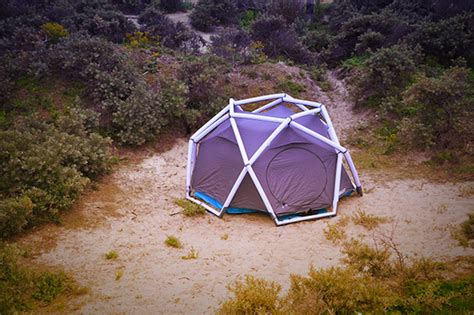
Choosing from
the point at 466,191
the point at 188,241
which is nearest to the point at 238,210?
the point at 188,241

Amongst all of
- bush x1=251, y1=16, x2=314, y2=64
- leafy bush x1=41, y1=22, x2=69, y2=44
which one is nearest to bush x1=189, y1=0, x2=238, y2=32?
bush x1=251, y1=16, x2=314, y2=64

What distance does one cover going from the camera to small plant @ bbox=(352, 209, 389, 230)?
7.88m

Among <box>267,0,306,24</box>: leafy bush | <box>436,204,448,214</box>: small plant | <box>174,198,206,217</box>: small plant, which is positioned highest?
<box>267,0,306,24</box>: leafy bush

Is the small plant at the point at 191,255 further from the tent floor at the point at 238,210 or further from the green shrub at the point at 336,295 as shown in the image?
the green shrub at the point at 336,295

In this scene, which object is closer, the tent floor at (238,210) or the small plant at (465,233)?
the small plant at (465,233)

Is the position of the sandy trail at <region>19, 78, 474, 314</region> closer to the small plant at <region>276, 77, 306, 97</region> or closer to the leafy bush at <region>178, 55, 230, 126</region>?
the leafy bush at <region>178, 55, 230, 126</region>

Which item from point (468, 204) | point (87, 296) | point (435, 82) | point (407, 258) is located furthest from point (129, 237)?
point (435, 82)

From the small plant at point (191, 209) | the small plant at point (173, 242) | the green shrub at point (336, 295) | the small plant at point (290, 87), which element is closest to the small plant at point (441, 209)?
the green shrub at point (336, 295)

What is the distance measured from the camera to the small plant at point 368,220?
788cm

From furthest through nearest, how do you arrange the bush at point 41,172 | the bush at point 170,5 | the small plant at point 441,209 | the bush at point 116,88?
the bush at point 170,5
the bush at point 116,88
the small plant at point 441,209
the bush at point 41,172

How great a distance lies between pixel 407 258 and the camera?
632 centimetres

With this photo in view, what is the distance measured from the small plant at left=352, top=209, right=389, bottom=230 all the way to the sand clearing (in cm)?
23

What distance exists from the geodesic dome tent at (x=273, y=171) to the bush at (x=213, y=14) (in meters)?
16.1

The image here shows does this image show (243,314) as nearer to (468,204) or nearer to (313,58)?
(468,204)
